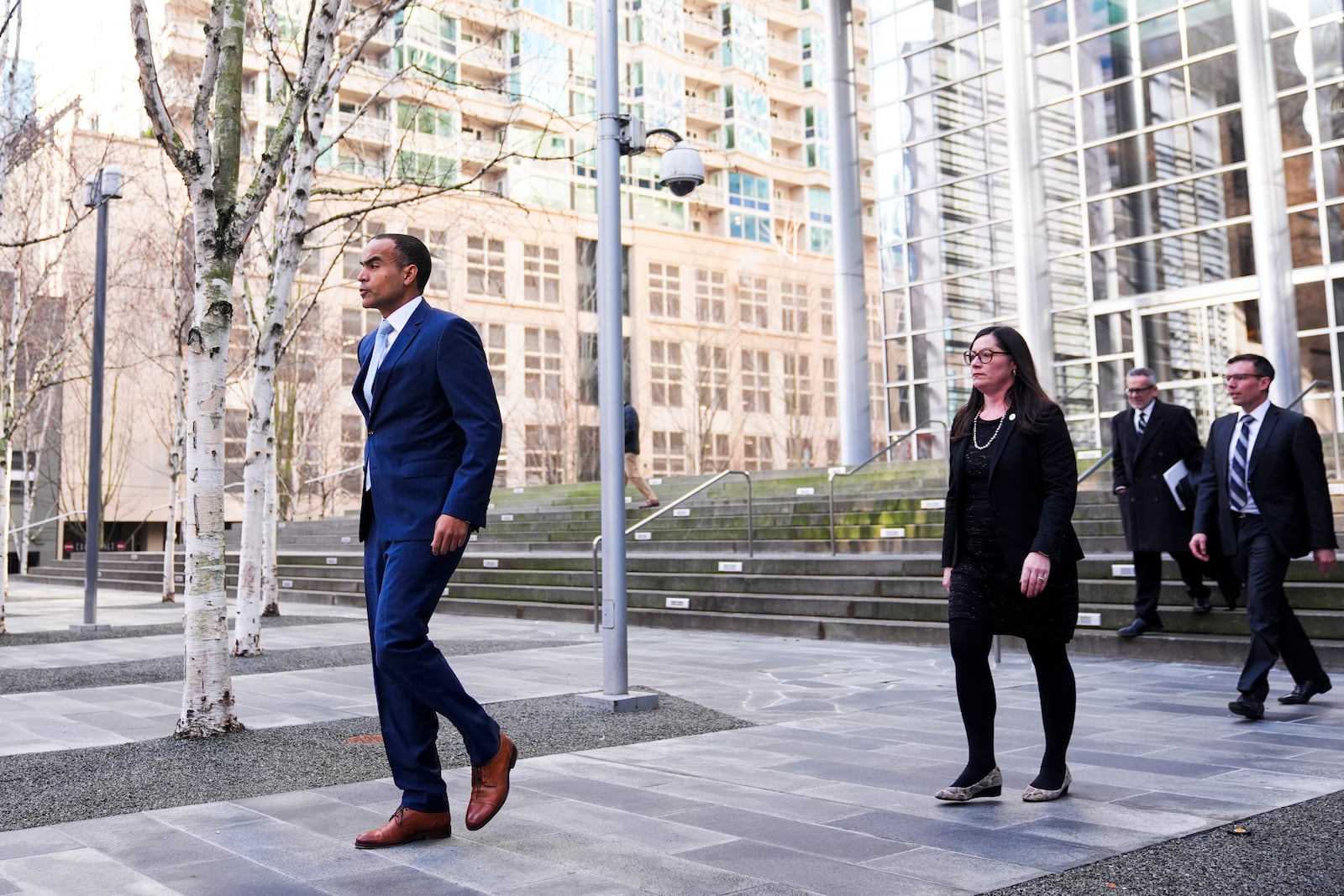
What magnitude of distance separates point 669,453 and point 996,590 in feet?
171

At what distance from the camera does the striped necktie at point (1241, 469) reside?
6871 mm

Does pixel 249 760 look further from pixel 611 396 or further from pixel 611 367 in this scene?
pixel 611 367

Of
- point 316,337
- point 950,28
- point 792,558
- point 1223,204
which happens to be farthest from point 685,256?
point 792,558

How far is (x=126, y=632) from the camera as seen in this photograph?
47.9ft

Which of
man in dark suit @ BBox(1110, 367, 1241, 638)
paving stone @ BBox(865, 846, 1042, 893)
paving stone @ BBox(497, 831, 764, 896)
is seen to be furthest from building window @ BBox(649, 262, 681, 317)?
paving stone @ BBox(865, 846, 1042, 893)

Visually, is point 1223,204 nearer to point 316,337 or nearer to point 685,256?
point 316,337

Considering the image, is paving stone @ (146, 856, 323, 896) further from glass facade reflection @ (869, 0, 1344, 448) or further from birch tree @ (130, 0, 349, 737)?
glass facade reflection @ (869, 0, 1344, 448)

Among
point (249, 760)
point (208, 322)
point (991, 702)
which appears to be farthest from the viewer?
point (208, 322)

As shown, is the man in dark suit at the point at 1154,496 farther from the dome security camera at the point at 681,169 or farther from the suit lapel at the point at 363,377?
the suit lapel at the point at 363,377

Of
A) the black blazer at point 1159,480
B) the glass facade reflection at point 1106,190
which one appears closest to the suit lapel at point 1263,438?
the black blazer at point 1159,480

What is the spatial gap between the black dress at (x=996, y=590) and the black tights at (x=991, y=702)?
87mm

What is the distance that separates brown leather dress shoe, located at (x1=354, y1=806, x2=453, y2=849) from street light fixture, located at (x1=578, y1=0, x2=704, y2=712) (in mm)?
3322

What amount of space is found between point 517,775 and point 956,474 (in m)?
2.48

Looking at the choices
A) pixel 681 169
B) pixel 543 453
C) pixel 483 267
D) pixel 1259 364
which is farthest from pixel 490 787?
pixel 483 267
